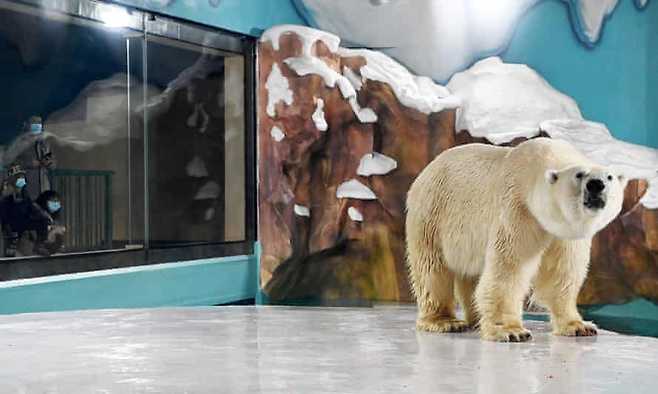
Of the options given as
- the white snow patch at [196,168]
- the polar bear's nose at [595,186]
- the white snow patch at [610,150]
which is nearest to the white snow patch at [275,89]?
the white snow patch at [196,168]

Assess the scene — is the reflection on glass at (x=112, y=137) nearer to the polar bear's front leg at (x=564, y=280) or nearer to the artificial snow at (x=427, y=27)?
the artificial snow at (x=427, y=27)

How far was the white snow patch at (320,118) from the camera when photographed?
691 cm

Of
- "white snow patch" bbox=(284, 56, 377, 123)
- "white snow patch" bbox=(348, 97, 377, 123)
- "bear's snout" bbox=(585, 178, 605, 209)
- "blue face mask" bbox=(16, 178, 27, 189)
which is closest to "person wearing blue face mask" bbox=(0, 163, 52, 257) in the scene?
"blue face mask" bbox=(16, 178, 27, 189)

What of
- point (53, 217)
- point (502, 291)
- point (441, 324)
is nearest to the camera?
A: point (502, 291)

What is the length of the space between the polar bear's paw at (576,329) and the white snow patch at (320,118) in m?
4.51

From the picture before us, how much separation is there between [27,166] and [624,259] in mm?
4112

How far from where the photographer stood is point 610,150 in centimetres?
588

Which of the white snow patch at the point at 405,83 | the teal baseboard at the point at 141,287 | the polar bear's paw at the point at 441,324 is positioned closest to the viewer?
the polar bear's paw at the point at 441,324

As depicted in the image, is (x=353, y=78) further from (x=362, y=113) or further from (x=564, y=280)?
(x=564, y=280)

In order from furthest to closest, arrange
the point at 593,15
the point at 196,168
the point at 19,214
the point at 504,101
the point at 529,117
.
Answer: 1. the point at 196,168
2. the point at 504,101
3. the point at 529,117
4. the point at 593,15
5. the point at 19,214

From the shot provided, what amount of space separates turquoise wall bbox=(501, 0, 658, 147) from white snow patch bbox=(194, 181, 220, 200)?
261cm

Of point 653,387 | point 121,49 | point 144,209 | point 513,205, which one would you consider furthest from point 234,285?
point 653,387

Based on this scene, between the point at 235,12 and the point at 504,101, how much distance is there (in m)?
2.29

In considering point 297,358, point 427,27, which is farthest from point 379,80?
point 297,358
